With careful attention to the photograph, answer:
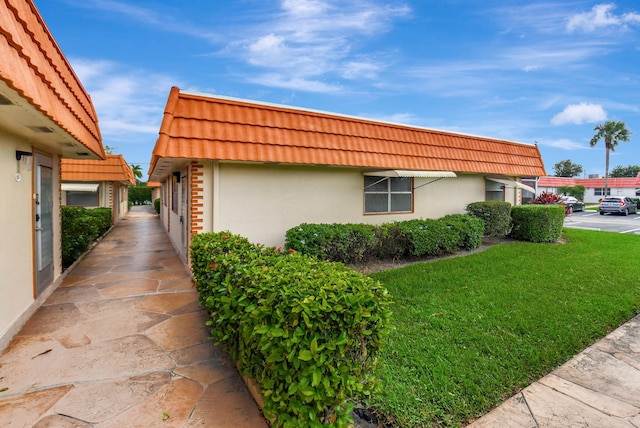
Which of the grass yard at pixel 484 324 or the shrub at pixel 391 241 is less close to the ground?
the shrub at pixel 391 241

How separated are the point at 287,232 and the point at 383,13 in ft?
23.1

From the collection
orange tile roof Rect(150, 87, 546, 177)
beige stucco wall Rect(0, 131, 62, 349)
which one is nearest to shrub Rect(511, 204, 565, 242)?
orange tile roof Rect(150, 87, 546, 177)

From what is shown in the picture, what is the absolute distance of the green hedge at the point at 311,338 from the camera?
204 centimetres

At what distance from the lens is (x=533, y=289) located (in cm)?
593

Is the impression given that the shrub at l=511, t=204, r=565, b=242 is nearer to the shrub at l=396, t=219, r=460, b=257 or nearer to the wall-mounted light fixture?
the shrub at l=396, t=219, r=460, b=257

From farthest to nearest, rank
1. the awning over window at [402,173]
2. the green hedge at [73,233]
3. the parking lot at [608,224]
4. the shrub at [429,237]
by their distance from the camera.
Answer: the parking lot at [608,224] → the awning over window at [402,173] → the shrub at [429,237] → the green hedge at [73,233]

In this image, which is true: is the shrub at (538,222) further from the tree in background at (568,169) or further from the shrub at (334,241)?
the tree in background at (568,169)

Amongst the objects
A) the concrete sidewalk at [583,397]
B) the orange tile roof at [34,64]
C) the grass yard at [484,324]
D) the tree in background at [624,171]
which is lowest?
the concrete sidewalk at [583,397]

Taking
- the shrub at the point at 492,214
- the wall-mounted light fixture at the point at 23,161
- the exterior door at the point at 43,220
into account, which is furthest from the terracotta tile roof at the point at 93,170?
the shrub at the point at 492,214

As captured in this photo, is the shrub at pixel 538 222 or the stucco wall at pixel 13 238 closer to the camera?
the stucco wall at pixel 13 238

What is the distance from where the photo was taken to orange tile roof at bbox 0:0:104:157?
8.15 ft

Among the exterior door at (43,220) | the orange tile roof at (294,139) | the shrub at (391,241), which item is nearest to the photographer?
the exterior door at (43,220)

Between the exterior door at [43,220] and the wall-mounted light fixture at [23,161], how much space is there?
14.7 inches

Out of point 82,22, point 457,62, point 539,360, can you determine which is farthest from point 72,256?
point 457,62
